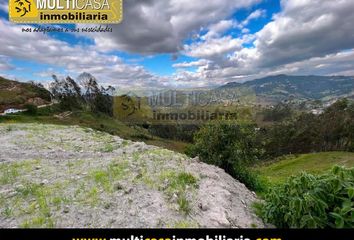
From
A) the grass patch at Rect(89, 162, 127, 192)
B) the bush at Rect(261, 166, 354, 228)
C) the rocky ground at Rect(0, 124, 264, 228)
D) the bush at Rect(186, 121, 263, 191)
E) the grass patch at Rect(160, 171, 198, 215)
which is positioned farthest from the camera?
the bush at Rect(186, 121, 263, 191)

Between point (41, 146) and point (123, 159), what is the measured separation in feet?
20.6

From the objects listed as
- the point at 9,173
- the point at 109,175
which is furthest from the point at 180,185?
the point at 9,173

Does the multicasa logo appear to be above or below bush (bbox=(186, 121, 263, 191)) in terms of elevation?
above

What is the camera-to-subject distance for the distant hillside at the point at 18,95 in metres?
84.3

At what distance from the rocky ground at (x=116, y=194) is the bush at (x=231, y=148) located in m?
4.47

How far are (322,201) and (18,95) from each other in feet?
374

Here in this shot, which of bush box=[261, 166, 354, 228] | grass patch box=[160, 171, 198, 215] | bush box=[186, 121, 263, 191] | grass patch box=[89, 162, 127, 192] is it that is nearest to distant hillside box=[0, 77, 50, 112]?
bush box=[186, 121, 263, 191]

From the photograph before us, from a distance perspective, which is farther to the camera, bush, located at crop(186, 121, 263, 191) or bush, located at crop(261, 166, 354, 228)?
bush, located at crop(186, 121, 263, 191)

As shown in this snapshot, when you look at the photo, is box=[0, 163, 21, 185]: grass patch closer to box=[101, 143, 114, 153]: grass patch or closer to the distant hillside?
box=[101, 143, 114, 153]: grass patch

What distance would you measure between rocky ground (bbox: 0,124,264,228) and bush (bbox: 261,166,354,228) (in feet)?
4.45

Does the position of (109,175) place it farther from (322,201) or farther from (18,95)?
(18,95)

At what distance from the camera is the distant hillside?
84.3m

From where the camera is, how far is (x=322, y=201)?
5500mm

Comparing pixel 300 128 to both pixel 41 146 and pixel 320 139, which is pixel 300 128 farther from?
pixel 41 146
